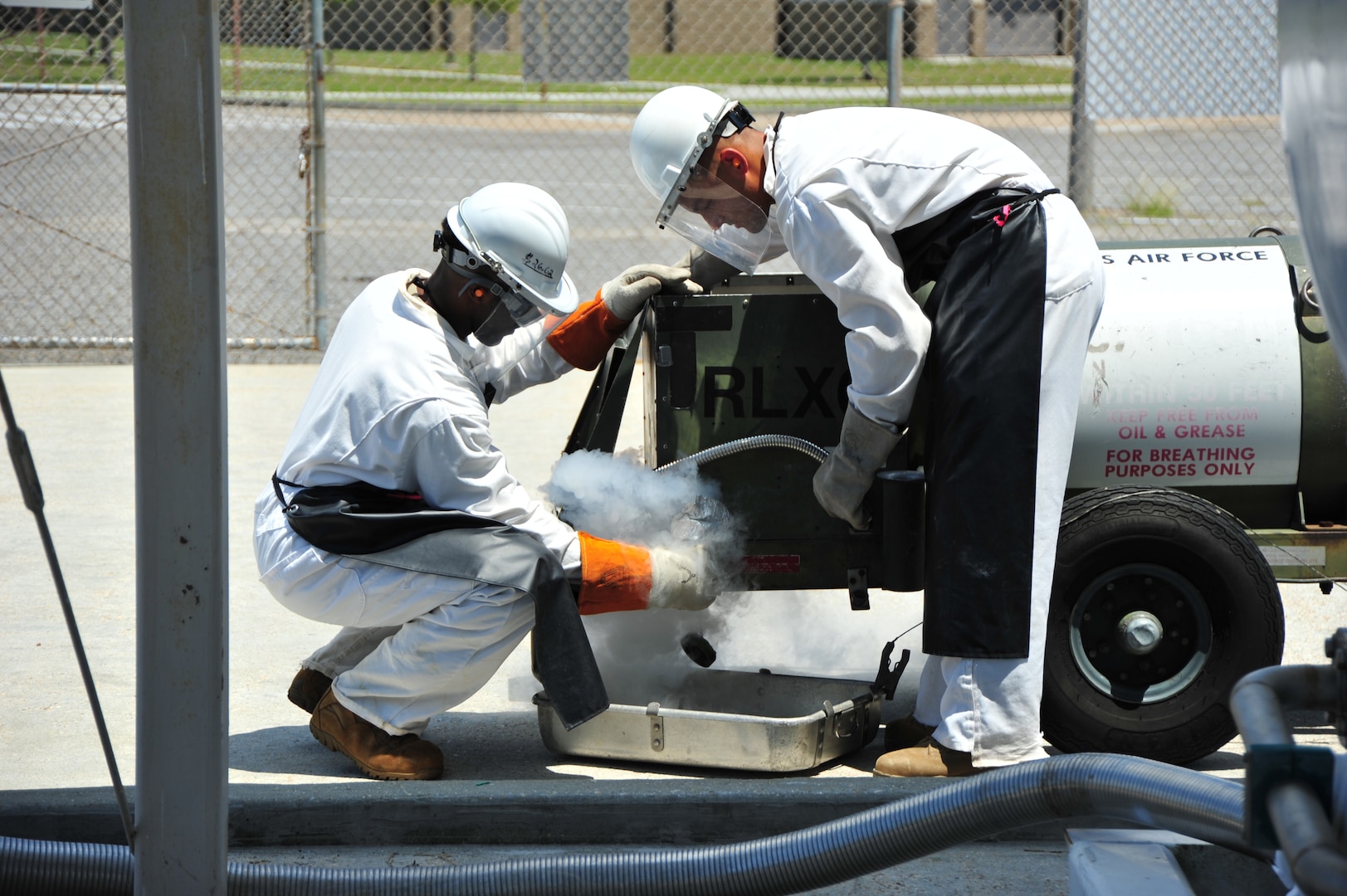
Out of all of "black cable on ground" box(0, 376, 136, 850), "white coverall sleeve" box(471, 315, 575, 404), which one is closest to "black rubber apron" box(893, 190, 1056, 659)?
"white coverall sleeve" box(471, 315, 575, 404)

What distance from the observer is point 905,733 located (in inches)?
131

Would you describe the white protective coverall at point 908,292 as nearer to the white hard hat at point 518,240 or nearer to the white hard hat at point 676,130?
the white hard hat at point 676,130

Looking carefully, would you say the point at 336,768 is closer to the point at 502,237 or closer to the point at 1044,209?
the point at 502,237

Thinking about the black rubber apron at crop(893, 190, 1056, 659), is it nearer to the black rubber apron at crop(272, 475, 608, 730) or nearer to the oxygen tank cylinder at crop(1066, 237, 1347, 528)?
the oxygen tank cylinder at crop(1066, 237, 1347, 528)

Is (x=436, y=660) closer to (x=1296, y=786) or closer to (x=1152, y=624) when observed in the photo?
(x=1152, y=624)

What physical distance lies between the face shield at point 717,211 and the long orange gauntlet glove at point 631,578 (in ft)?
2.48

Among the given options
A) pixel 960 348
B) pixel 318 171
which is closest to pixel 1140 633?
pixel 960 348

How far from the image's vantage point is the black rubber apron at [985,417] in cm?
288

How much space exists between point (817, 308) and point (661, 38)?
27.9 meters

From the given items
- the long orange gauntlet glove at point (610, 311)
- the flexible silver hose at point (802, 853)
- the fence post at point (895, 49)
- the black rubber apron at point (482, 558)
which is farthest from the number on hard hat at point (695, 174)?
the fence post at point (895, 49)

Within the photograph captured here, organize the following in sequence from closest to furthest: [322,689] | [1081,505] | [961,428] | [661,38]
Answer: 1. [961,428]
2. [1081,505]
3. [322,689]
4. [661,38]

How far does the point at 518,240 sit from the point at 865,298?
2.67ft

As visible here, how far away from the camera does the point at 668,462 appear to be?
3.22 m

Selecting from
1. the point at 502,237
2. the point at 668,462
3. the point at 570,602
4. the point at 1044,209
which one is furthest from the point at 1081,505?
the point at 502,237
